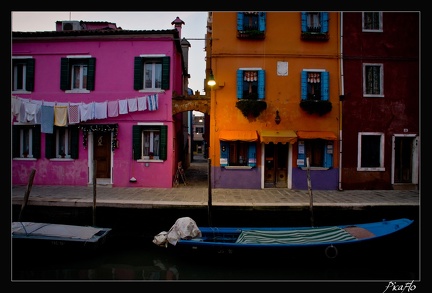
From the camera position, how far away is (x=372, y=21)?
12148mm

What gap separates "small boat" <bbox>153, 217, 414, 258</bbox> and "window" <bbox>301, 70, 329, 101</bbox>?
5874 mm

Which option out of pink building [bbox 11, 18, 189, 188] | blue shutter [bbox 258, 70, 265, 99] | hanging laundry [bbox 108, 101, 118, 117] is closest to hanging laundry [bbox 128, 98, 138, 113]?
pink building [bbox 11, 18, 189, 188]

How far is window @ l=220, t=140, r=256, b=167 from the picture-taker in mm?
11844

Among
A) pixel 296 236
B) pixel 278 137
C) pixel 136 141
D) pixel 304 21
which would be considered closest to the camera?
pixel 296 236

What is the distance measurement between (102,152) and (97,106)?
2018mm

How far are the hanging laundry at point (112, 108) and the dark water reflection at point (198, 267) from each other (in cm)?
589

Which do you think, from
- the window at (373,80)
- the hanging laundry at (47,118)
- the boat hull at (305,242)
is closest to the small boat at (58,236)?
the boat hull at (305,242)

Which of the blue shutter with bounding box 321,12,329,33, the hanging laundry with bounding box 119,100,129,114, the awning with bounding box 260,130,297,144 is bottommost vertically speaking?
the awning with bounding box 260,130,297,144

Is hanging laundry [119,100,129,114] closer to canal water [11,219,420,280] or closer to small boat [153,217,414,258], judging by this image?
canal water [11,219,420,280]

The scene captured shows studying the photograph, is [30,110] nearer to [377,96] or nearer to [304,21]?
[304,21]

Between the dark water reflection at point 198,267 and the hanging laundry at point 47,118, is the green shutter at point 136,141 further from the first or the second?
the dark water reflection at point 198,267

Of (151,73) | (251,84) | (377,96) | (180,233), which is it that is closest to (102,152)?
(151,73)

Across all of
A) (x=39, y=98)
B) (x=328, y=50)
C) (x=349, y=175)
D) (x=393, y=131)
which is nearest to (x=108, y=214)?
(x=39, y=98)

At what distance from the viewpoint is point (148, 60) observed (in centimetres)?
1202
